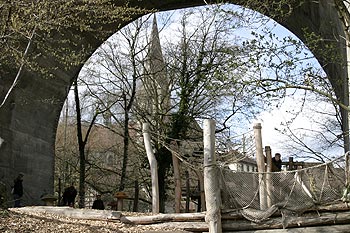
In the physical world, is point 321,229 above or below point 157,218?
below

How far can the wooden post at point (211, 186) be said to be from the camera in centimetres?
979

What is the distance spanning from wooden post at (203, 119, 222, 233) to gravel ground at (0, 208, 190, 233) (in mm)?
645

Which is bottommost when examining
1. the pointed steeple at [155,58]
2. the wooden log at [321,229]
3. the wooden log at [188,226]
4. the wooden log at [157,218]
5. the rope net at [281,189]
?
the wooden log at [321,229]

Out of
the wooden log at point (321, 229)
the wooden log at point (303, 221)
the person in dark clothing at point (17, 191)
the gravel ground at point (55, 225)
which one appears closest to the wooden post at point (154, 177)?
the gravel ground at point (55, 225)

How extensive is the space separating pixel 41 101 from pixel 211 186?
29.4 feet

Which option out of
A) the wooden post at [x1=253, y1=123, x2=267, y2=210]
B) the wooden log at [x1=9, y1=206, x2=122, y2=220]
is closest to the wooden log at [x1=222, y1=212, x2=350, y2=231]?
the wooden post at [x1=253, y1=123, x2=267, y2=210]

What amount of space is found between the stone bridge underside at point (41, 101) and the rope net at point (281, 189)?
4200mm

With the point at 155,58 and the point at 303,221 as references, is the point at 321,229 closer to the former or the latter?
the point at 303,221

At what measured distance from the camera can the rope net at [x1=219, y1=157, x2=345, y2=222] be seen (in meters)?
9.78

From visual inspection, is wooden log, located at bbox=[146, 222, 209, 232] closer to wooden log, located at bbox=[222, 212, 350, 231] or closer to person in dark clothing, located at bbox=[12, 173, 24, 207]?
wooden log, located at bbox=[222, 212, 350, 231]

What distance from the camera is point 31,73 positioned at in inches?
645

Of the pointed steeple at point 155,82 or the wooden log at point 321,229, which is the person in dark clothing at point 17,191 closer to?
the wooden log at point 321,229

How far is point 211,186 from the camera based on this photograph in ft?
32.8

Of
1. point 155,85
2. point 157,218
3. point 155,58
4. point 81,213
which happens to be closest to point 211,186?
point 157,218
